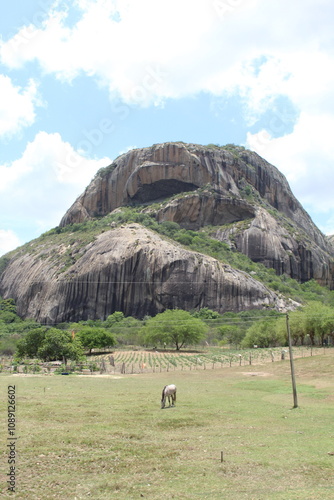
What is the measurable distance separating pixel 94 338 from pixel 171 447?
235ft

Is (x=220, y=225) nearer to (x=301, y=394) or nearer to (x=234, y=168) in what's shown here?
(x=234, y=168)

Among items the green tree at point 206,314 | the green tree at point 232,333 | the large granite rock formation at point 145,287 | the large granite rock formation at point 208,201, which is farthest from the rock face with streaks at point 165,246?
the green tree at point 232,333

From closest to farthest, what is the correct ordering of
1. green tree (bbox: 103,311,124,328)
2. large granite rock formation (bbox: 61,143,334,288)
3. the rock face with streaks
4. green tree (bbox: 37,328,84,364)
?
1. green tree (bbox: 37,328,84,364)
2. green tree (bbox: 103,311,124,328)
3. the rock face with streaks
4. large granite rock formation (bbox: 61,143,334,288)

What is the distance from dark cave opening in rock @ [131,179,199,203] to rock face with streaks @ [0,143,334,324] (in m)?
0.41

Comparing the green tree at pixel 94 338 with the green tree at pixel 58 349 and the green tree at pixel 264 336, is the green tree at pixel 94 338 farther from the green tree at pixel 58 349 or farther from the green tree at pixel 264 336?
the green tree at pixel 264 336

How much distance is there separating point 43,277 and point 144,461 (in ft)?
388

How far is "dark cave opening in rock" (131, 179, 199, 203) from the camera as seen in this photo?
16362cm

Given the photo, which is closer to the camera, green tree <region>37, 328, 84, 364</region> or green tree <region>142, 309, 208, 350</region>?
green tree <region>37, 328, 84, 364</region>

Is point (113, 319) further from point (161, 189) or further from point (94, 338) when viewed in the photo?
point (161, 189)

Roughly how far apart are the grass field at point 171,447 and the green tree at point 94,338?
57720 mm

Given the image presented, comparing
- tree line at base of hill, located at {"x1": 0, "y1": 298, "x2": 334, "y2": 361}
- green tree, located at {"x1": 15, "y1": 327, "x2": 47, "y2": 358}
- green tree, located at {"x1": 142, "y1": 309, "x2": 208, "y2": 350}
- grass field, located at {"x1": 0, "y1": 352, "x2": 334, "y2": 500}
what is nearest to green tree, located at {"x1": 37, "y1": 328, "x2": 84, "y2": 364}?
tree line at base of hill, located at {"x1": 0, "y1": 298, "x2": 334, "y2": 361}

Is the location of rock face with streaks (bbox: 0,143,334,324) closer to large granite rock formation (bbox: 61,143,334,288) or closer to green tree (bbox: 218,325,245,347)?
large granite rock formation (bbox: 61,143,334,288)

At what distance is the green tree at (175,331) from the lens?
87250mm

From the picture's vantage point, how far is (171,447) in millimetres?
13812
